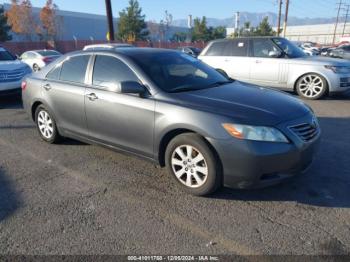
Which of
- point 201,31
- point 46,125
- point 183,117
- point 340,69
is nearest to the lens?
point 183,117

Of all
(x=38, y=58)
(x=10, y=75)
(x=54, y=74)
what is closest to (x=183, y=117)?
(x=54, y=74)

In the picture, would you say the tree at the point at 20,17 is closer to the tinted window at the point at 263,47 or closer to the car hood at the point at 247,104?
the tinted window at the point at 263,47

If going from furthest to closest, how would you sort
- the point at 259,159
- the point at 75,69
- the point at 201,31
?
1. the point at 201,31
2. the point at 75,69
3. the point at 259,159

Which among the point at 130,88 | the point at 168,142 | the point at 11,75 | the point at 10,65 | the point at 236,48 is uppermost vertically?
the point at 236,48

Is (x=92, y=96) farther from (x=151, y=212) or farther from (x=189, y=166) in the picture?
(x=151, y=212)

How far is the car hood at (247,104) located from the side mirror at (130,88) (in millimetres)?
426

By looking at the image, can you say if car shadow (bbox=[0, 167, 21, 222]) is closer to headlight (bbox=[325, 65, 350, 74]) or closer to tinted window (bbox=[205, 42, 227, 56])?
tinted window (bbox=[205, 42, 227, 56])

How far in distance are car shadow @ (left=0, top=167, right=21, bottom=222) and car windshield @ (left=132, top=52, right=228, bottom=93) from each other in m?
2.07

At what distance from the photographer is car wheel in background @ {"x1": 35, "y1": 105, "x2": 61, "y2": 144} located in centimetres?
505

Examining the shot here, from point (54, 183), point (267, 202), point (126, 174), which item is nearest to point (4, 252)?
point (54, 183)

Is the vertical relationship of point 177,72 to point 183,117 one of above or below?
above

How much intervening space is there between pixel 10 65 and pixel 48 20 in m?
51.8

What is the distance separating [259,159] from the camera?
302 cm

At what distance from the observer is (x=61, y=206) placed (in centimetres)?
333
